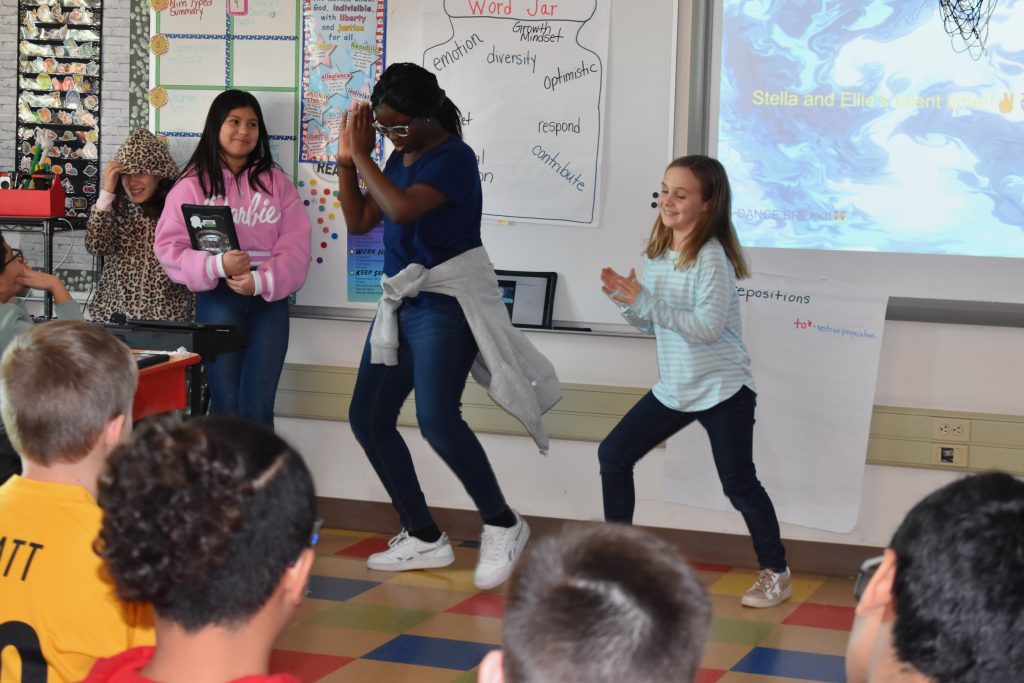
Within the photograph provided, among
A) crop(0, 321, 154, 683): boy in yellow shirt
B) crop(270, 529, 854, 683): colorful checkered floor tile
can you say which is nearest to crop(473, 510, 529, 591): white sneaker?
crop(270, 529, 854, 683): colorful checkered floor tile

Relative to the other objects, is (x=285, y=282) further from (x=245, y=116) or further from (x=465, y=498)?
(x=465, y=498)

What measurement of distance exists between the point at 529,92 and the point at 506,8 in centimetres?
30

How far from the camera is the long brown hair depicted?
3.40 metres

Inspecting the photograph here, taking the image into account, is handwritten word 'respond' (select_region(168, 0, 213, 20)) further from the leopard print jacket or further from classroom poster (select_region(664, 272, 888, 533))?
classroom poster (select_region(664, 272, 888, 533))

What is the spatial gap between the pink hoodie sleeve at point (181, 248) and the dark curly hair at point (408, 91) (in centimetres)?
90

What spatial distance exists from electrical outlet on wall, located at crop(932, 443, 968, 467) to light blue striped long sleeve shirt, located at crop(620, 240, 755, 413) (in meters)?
0.81

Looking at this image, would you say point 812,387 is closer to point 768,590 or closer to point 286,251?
Result: point 768,590

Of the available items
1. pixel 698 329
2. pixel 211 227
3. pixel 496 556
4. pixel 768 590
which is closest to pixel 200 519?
pixel 698 329

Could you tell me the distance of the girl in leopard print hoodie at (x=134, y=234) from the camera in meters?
4.20

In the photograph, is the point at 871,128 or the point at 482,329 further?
the point at 871,128

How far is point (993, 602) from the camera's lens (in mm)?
1048

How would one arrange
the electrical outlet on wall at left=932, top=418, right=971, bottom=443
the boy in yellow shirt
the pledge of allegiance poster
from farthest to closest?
1. the pledge of allegiance poster
2. the electrical outlet on wall at left=932, top=418, right=971, bottom=443
3. the boy in yellow shirt

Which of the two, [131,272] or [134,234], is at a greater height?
[134,234]

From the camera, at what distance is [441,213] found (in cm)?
352
